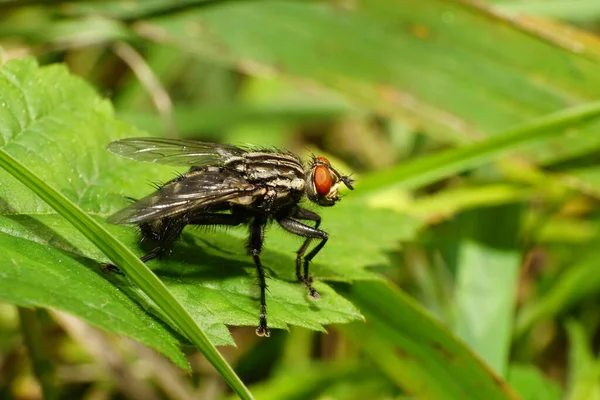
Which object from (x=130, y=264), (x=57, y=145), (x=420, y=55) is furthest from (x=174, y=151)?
(x=420, y=55)

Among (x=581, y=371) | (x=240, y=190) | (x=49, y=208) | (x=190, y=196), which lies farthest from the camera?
(x=581, y=371)

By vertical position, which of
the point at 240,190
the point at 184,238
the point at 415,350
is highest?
the point at 240,190

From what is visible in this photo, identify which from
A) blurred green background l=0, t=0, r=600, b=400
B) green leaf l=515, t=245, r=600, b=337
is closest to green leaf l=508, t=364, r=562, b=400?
blurred green background l=0, t=0, r=600, b=400

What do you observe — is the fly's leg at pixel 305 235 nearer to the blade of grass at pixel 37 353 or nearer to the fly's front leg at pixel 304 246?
the fly's front leg at pixel 304 246

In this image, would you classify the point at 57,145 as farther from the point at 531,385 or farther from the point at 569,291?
the point at 569,291

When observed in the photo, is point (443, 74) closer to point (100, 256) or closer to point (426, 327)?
point (426, 327)

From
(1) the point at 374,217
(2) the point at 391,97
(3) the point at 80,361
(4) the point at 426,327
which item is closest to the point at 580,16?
(2) the point at 391,97

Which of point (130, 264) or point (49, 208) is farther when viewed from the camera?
point (49, 208)
